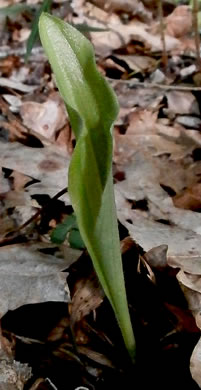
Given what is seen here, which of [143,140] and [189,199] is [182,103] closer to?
[143,140]

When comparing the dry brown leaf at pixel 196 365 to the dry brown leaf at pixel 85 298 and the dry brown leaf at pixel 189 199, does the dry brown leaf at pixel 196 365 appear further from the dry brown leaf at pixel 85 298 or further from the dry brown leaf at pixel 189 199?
the dry brown leaf at pixel 189 199

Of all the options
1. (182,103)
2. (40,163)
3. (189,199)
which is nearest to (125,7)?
(182,103)

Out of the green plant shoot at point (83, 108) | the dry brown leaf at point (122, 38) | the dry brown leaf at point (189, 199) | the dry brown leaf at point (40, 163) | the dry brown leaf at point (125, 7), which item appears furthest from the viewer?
the dry brown leaf at point (125, 7)

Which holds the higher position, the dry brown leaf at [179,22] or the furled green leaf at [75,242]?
the dry brown leaf at [179,22]

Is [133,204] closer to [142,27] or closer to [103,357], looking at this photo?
[103,357]

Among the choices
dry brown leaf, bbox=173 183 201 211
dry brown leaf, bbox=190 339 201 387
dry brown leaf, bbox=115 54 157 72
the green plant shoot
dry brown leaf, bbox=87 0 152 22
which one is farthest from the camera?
dry brown leaf, bbox=87 0 152 22

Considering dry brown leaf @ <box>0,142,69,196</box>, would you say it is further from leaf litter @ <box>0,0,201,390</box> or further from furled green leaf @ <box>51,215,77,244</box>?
furled green leaf @ <box>51,215,77,244</box>

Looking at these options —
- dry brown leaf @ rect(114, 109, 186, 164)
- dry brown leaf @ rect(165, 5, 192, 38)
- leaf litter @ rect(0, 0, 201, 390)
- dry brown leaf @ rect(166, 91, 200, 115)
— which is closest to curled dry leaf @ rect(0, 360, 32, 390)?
leaf litter @ rect(0, 0, 201, 390)

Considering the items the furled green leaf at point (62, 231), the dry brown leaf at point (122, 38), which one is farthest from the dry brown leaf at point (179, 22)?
the furled green leaf at point (62, 231)

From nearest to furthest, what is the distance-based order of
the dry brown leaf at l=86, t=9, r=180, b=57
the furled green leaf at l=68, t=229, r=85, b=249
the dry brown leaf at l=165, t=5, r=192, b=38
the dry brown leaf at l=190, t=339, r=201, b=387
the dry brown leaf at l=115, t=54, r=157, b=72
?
the dry brown leaf at l=190, t=339, r=201, b=387 < the furled green leaf at l=68, t=229, r=85, b=249 < the dry brown leaf at l=115, t=54, r=157, b=72 < the dry brown leaf at l=86, t=9, r=180, b=57 < the dry brown leaf at l=165, t=5, r=192, b=38

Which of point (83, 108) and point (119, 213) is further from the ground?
point (83, 108)
